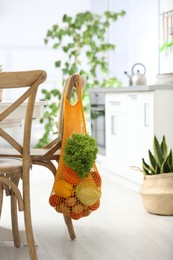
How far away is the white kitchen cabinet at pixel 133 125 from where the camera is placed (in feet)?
15.4

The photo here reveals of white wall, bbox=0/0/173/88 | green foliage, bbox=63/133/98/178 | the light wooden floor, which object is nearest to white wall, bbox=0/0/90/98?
white wall, bbox=0/0/173/88

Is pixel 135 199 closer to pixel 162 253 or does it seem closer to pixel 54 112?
pixel 162 253

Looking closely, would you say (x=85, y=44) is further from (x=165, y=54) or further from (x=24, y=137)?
(x=24, y=137)

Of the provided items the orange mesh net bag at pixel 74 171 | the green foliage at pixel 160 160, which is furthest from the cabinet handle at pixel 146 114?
the orange mesh net bag at pixel 74 171

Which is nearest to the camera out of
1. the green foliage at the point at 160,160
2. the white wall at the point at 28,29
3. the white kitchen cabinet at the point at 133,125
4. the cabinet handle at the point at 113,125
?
the green foliage at the point at 160,160

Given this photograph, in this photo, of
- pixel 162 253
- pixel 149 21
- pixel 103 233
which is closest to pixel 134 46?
pixel 149 21

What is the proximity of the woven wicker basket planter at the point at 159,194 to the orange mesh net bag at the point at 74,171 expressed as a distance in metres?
1.02

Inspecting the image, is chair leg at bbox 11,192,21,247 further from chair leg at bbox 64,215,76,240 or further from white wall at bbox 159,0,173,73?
white wall at bbox 159,0,173,73

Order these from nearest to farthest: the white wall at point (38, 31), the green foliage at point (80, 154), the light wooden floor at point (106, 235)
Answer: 1. the green foliage at point (80, 154)
2. the light wooden floor at point (106, 235)
3. the white wall at point (38, 31)

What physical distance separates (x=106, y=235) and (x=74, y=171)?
71 cm

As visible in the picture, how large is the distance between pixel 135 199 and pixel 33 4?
4433mm

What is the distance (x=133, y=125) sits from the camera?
16.8ft

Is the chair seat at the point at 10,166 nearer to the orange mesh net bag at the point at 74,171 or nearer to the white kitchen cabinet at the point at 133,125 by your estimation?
the orange mesh net bag at the point at 74,171

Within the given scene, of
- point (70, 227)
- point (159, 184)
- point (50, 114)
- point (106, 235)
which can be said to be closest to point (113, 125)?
point (159, 184)
